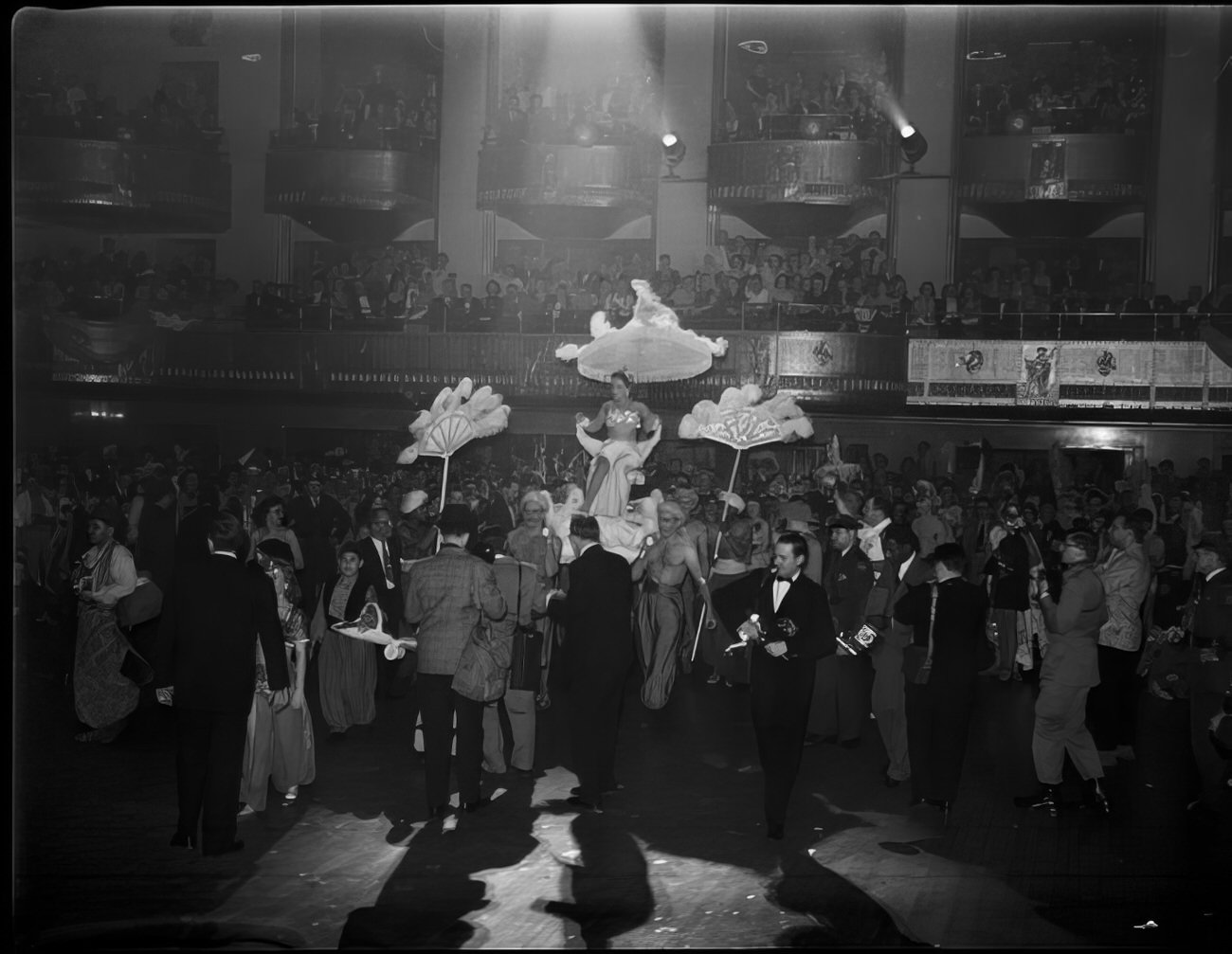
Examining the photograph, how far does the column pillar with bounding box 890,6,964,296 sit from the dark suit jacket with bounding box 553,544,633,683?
14093 millimetres

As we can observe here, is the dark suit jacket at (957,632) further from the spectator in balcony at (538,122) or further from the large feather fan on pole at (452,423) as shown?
the spectator in balcony at (538,122)

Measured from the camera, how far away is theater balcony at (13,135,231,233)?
1847cm

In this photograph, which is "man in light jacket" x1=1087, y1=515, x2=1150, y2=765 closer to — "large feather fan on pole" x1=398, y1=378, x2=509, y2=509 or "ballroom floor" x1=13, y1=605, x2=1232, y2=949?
"ballroom floor" x1=13, y1=605, x2=1232, y2=949

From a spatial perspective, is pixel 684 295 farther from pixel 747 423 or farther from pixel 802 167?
pixel 747 423

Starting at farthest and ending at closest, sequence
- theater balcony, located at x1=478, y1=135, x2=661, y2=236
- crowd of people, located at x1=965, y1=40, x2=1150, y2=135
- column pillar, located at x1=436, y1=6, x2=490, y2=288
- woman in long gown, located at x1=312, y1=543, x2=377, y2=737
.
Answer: column pillar, located at x1=436, y1=6, x2=490, y2=288 < theater balcony, located at x1=478, y1=135, x2=661, y2=236 < crowd of people, located at x1=965, y1=40, x2=1150, y2=135 < woman in long gown, located at x1=312, y1=543, x2=377, y2=737

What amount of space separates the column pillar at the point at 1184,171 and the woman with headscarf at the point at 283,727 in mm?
16307

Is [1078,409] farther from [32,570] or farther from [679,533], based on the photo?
[32,570]

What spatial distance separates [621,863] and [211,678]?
7.01 feet

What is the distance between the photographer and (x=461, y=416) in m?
10.9

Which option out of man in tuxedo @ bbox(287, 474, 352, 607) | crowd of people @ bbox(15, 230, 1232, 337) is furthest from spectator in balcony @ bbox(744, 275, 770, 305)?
man in tuxedo @ bbox(287, 474, 352, 607)

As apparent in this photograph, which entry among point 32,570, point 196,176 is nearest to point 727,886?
point 32,570

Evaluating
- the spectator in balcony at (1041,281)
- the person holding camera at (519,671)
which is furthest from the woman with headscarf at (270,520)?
the spectator in balcony at (1041,281)

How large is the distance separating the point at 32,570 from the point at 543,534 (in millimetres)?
7220

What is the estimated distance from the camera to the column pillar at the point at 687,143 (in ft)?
69.3
